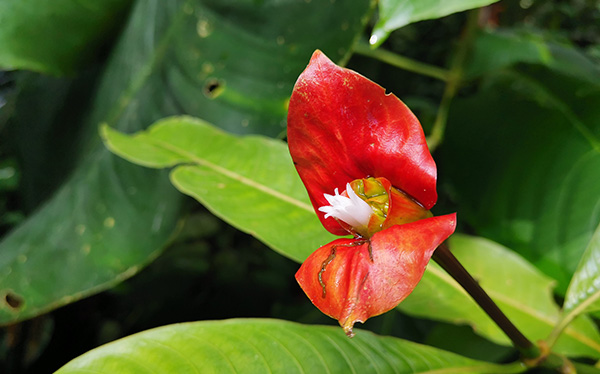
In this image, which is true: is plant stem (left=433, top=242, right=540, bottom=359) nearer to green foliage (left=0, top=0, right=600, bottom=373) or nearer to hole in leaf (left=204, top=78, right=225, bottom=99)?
green foliage (left=0, top=0, right=600, bottom=373)

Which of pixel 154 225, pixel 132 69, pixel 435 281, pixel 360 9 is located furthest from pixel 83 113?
pixel 435 281

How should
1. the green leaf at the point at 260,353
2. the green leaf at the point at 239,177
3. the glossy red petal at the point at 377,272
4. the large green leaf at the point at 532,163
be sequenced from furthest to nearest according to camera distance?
the large green leaf at the point at 532,163 < the green leaf at the point at 239,177 < the green leaf at the point at 260,353 < the glossy red petal at the point at 377,272

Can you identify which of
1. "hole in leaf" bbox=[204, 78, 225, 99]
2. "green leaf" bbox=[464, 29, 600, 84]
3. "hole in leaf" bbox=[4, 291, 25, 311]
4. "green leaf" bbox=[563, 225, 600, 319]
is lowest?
"hole in leaf" bbox=[4, 291, 25, 311]

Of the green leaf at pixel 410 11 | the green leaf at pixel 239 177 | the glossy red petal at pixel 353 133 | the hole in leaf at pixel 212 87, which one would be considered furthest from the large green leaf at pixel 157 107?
the glossy red petal at pixel 353 133

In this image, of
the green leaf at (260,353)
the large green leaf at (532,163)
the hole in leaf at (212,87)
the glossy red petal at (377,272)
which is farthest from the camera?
the hole in leaf at (212,87)

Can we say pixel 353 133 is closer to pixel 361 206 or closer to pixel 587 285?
pixel 361 206

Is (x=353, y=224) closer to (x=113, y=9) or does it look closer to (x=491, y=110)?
(x=491, y=110)

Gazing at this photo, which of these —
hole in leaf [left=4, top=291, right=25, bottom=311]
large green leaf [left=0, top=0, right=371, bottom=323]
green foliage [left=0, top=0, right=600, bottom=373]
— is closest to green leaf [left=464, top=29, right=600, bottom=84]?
green foliage [left=0, top=0, right=600, bottom=373]

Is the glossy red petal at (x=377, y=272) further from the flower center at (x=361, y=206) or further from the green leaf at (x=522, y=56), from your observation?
the green leaf at (x=522, y=56)
